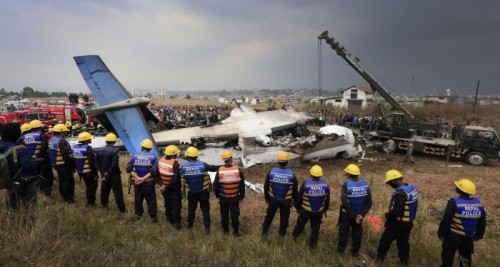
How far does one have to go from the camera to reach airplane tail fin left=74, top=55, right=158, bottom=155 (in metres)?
11.9

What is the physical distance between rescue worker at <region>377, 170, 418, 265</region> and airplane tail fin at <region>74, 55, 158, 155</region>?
9144 mm

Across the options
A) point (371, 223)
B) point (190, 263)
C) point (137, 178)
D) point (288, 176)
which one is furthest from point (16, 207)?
point (371, 223)

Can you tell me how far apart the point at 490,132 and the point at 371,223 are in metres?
13.2

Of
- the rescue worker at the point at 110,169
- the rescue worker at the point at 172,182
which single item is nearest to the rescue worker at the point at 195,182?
the rescue worker at the point at 172,182

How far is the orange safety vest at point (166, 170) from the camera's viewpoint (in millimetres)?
6078

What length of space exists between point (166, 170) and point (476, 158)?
16.1 meters

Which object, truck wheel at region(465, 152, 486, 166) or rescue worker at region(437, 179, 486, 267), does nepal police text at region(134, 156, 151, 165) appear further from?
truck wheel at region(465, 152, 486, 166)

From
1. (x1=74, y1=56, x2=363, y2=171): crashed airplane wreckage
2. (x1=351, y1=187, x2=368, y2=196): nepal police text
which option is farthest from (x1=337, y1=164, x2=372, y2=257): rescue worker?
(x1=74, y1=56, x2=363, y2=171): crashed airplane wreckage

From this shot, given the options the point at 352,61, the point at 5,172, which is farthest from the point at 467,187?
the point at 352,61

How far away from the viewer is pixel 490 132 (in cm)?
1539

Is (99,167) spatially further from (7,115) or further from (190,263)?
(7,115)

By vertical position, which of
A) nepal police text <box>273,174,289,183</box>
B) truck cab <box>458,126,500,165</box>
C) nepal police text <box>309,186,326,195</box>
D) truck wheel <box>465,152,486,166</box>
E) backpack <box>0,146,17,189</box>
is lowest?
truck wheel <box>465,152,486,166</box>

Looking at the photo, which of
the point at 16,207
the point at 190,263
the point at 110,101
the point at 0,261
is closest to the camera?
the point at 0,261

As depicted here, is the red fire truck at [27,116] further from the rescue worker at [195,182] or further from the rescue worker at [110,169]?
the rescue worker at [195,182]
